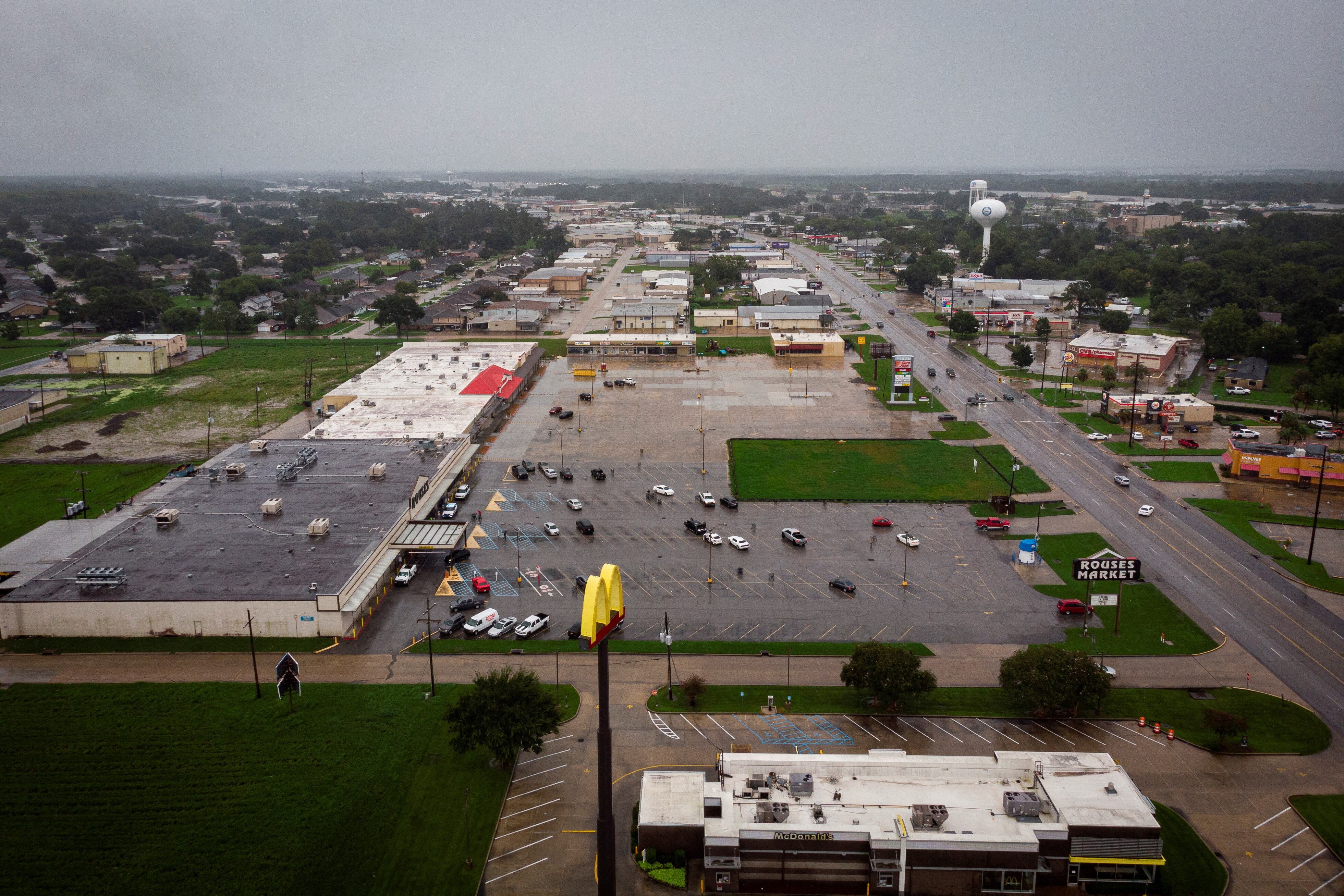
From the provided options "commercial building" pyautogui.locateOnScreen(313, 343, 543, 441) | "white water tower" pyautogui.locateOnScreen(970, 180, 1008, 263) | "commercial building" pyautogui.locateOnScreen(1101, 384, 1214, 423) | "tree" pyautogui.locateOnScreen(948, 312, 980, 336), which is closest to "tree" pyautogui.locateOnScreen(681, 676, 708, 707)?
"commercial building" pyautogui.locateOnScreen(313, 343, 543, 441)

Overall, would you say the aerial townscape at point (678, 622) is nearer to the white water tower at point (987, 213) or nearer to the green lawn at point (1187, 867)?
the green lawn at point (1187, 867)

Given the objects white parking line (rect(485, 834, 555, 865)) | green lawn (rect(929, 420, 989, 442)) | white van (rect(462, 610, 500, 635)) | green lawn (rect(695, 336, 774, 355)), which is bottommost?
white parking line (rect(485, 834, 555, 865))

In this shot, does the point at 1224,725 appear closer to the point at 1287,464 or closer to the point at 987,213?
the point at 1287,464

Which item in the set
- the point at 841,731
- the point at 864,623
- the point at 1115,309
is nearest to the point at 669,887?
the point at 841,731

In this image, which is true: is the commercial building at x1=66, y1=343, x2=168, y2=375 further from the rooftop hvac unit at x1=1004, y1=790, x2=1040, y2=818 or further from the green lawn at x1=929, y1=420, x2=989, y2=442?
the rooftop hvac unit at x1=1004, y1=790, x2=1040, y2=818

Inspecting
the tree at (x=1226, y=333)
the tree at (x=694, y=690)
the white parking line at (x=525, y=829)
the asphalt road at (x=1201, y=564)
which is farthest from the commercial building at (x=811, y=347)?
the white parking line at (x=525, y=829)

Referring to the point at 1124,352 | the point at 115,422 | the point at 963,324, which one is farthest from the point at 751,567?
the point at 963,324

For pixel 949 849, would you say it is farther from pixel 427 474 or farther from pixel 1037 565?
pixel 427 474
